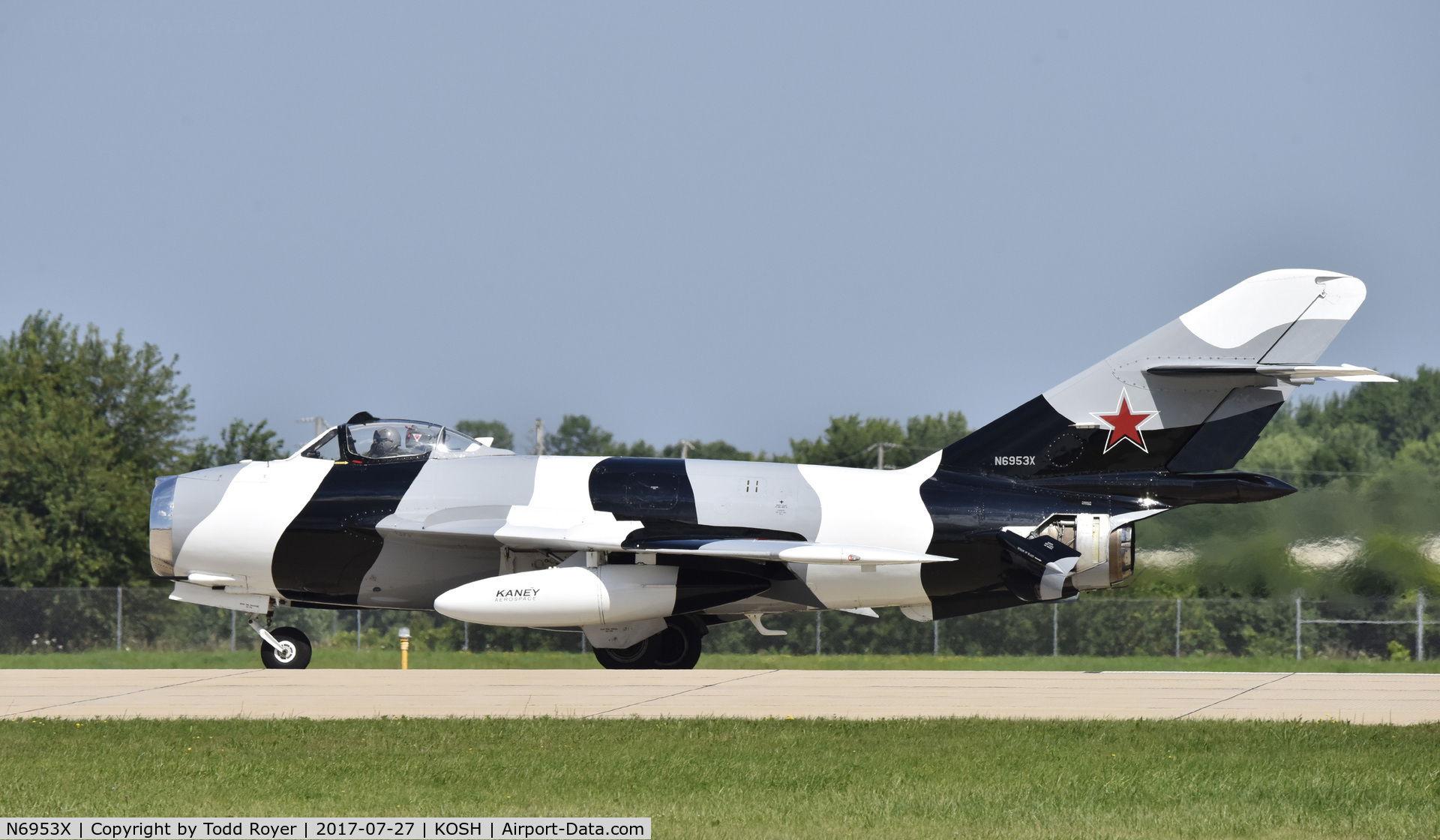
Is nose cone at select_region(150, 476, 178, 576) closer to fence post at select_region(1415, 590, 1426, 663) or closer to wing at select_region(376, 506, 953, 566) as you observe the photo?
wing at select_region(376, 506, 953, 566)

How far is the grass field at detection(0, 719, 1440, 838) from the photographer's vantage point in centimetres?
875

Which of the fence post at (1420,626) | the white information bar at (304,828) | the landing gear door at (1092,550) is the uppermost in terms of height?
the landing gear door at (1092,550)

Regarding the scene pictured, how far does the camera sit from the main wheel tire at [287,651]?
18.8 metres

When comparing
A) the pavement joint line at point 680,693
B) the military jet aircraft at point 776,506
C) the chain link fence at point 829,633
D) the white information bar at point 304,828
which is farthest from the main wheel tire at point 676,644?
the chain link fence at point 829,633

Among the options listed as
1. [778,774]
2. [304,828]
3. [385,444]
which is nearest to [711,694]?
[778,774]

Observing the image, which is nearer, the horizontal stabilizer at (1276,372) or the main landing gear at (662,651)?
the horizontal stabilizer at (1276,372)

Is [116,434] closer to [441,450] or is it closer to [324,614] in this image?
[324,614]

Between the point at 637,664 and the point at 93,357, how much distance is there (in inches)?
1307

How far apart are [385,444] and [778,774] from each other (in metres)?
9.71

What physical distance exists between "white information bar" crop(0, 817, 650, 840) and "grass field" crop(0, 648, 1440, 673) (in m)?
15.8

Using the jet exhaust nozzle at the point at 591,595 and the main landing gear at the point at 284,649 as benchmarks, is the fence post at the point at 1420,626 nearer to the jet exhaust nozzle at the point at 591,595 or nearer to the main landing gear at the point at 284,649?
the jet exhaust nozzle at the point at 591,595

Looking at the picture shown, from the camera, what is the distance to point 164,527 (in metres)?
18.4

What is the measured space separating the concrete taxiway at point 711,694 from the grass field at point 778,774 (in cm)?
97

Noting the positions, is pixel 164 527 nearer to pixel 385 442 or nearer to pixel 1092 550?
pixel 385 442
